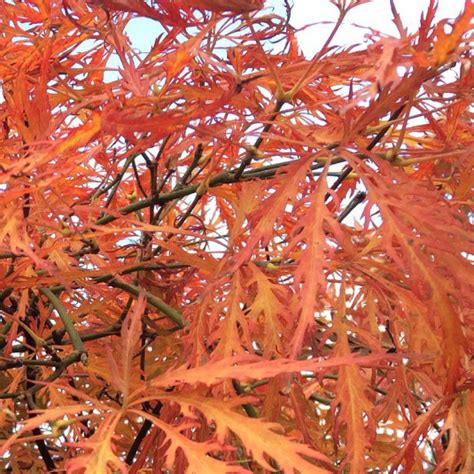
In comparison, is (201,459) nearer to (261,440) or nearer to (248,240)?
(261,440)

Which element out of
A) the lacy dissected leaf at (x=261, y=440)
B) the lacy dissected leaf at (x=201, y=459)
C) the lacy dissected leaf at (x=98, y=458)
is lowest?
the lacy dissected leaf at (x=98, y=458)

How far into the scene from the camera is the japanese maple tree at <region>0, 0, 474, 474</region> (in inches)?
19.6

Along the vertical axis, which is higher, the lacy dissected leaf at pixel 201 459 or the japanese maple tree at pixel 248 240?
the japanese maple tree at pixel 248 240

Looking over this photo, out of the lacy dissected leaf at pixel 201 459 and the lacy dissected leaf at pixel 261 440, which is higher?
the lacy dissected leaf at pixel 261 440

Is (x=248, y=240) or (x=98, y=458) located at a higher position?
(x=248, y=240)

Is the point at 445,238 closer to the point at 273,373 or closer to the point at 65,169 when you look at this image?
the point at 273,373

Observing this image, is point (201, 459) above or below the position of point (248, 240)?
below

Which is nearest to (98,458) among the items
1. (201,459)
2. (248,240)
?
(201,459)

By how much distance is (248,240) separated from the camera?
0.55 meters

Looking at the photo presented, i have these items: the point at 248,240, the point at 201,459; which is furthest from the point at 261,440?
the point at 248,240

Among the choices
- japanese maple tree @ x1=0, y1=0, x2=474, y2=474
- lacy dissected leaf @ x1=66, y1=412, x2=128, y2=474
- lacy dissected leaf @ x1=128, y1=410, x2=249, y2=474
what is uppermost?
japanese maple tree @ x1=0, y1=0, x2=474, y2=474

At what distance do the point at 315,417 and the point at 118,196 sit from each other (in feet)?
1.62

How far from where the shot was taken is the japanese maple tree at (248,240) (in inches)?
19.6

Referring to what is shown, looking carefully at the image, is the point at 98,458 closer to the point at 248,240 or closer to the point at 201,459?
the point at 201,459
